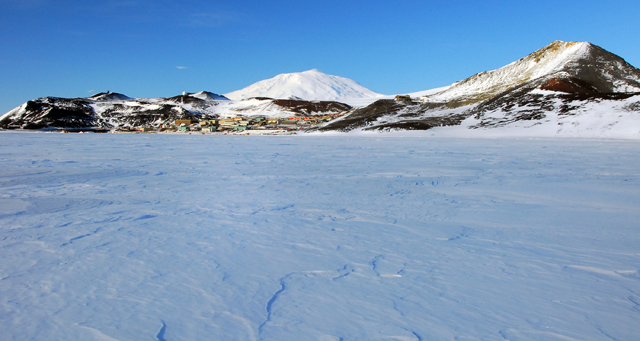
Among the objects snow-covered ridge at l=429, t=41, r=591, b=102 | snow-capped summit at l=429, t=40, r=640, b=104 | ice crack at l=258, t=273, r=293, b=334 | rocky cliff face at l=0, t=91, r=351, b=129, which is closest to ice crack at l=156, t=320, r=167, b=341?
ice crack at l=258, t=273, r=293, b=334

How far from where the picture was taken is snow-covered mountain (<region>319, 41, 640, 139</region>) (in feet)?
178

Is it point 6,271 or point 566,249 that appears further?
point 566,249

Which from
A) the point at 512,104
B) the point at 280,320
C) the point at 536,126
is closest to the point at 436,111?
the point at 512,104

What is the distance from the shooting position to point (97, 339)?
2.88 meters

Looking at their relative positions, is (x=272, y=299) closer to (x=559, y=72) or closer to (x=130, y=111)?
(x=559, y=72)

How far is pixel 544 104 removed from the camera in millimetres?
66250

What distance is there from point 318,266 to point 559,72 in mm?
99240

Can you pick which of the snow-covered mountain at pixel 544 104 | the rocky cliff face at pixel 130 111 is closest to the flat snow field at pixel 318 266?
the snow-covered mountain at pixel 544 104

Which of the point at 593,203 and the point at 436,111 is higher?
the point at 436,111

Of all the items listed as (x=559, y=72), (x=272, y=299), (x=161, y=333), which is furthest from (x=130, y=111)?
(x=161, y=333)

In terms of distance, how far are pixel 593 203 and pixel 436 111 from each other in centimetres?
8381

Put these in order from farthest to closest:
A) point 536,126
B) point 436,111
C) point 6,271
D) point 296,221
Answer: point 436,111
point 536,126
point 296,221
point 6,271

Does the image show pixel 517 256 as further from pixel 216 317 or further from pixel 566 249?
pixel 216 317

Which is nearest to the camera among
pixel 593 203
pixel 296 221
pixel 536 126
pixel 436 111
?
pixel 296 221
